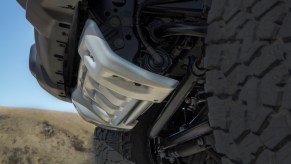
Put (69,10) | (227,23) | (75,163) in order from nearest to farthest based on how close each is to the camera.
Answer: (227,23) < (69,10) < (75,163)

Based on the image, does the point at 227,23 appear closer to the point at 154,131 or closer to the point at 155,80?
the point at 155,80

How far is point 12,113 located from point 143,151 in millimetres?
19141

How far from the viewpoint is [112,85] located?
2.36 metres

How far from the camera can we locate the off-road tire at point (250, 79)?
164cm

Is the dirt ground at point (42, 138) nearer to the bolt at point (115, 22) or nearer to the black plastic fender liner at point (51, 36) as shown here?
the black plastic fender liner at point (51, 36)

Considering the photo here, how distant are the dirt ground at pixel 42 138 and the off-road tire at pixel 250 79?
56.1 ft

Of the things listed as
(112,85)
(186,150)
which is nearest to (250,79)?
(112,85)

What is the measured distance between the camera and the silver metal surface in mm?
2273

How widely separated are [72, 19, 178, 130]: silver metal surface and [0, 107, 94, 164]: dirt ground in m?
16.1

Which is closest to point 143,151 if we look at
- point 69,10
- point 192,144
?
point 192,144

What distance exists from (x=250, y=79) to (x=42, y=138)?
61.9 feet

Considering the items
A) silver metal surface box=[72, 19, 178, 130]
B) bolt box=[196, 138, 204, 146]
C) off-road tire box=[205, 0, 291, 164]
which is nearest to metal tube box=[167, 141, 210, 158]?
bolt box=[196, 138, 204, 146]

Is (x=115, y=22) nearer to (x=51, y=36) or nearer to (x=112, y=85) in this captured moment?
(x=51, y=36)

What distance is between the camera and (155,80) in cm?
225
